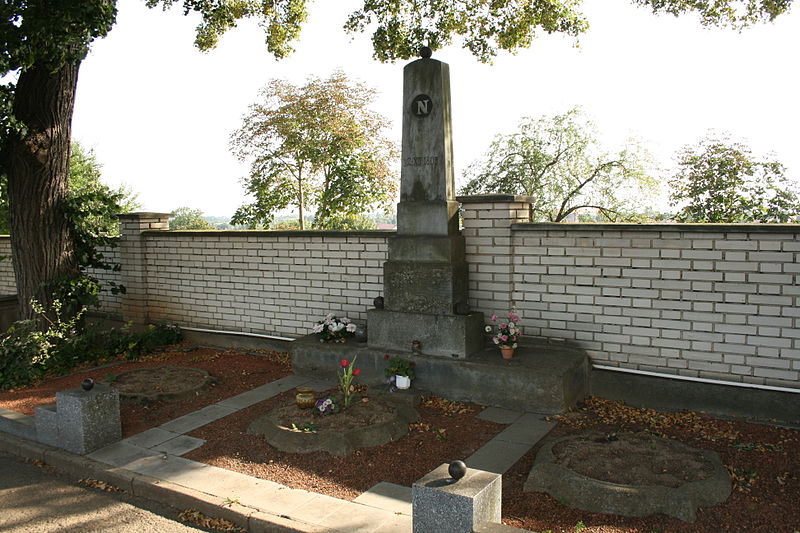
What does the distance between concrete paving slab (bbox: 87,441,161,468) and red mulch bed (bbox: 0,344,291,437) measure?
0.33 meters

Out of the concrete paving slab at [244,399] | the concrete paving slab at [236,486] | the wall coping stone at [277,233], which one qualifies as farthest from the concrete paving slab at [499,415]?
the wall coping stone at [277,233]

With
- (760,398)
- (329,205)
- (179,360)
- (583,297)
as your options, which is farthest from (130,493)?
(329,205)

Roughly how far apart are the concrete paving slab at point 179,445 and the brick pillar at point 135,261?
5.13 meters

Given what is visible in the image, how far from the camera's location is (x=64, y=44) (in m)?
7.21

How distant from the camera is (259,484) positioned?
4.57 meters

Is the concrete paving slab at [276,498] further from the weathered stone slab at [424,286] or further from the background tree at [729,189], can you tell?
the background tree at [729,189]

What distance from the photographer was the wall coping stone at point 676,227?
5621 mm

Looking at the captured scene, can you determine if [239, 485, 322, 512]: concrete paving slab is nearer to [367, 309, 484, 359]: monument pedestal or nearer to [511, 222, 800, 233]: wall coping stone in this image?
[367, 309, 484, 359]: monument pedestal

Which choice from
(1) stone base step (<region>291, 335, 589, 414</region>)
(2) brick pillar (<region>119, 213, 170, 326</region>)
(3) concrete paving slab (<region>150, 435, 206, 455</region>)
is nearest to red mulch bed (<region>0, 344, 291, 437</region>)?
(3) concrete paving slab (<region>150, 435, 206, 455</region>)

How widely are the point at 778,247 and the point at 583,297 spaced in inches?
74.1

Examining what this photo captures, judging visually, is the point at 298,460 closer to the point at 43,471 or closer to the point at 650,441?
the point at 43,471

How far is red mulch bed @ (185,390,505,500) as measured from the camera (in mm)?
4633

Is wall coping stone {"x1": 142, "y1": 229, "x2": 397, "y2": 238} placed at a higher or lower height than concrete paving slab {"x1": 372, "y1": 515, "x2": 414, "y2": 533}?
higher

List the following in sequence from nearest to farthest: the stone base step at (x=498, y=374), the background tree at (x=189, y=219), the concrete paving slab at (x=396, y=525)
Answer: the concrete paving slab at (x=396, y=525)
the stone base step at (x=498, y=374)
the background tree at (x=189, y=219)
